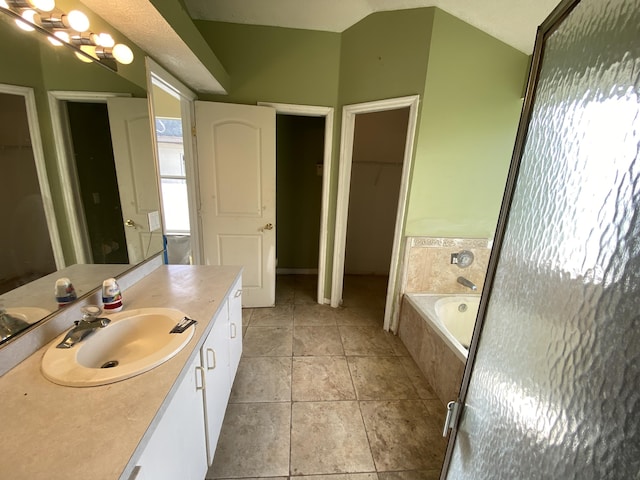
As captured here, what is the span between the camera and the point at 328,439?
1396 millimetres

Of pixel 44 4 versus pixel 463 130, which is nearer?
pixel 44 4

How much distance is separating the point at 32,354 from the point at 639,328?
4.85 feet

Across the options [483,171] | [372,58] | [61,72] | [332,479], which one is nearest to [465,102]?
[483,171]

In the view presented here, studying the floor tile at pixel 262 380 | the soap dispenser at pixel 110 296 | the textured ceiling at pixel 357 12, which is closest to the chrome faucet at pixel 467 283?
the floor tile at pixel 262 380

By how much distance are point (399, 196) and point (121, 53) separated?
197 cm

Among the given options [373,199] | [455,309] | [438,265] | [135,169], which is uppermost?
[135,169]

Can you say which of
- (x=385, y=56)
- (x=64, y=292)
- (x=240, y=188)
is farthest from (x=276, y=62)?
(x=64, y=292)

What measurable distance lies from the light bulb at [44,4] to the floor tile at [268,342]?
6.87 feet

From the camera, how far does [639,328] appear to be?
1.16ft

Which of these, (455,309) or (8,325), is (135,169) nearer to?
(8,325)

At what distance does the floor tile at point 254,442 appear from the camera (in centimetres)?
Answer: 123

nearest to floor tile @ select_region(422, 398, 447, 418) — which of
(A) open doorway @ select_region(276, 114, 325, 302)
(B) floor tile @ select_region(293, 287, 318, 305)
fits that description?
(B) floor tile @ select_region(293, 287, 318, 305)

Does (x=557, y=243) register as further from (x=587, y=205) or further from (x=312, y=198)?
(x=312, y=198)

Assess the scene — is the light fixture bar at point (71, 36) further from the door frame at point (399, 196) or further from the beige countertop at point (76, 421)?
the door frame at point (399, 196)
